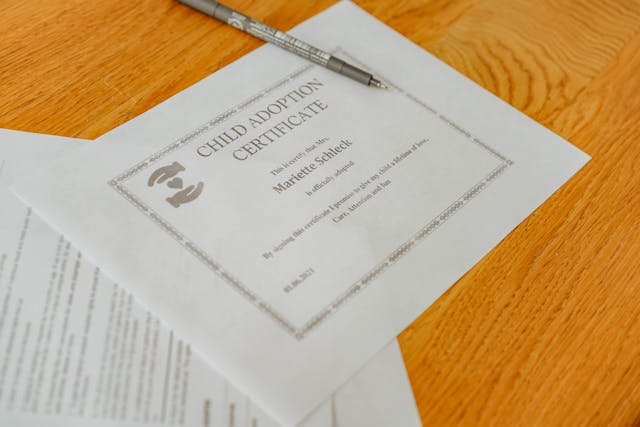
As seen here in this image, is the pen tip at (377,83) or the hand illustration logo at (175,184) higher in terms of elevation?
the pen tip at (377,83)

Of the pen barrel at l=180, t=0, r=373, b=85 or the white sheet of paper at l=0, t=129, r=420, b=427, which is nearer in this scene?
the white sheet of paper at l=0, t=129, r=420, b=427

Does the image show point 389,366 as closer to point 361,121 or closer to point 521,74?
point 361,121

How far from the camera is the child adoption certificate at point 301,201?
44 cm

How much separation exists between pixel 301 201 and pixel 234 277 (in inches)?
3.5

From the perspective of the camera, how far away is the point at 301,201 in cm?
50

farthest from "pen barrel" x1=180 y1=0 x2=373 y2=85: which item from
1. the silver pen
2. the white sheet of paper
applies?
the white sheet of paper

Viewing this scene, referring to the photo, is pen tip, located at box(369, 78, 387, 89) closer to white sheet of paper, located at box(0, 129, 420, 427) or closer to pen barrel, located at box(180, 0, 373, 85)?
pen barrel, located at box(180, 0, 373, 85)

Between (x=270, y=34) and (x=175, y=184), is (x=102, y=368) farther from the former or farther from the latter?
(x=270, y=34)

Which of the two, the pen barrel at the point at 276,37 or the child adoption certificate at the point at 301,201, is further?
the pen barrel at the point at 276,37

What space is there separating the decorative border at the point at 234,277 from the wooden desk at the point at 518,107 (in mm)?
49

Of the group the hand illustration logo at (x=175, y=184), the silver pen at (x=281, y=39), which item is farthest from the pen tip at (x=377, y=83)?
the hand illustration logo at (x=175, y=184)

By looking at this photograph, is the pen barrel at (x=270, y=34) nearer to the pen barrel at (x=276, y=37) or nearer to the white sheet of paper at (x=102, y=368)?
the pen barrel at (x=276, y=37)

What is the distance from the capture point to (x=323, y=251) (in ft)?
1.55

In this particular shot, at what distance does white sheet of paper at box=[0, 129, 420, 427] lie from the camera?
1.31 feet
